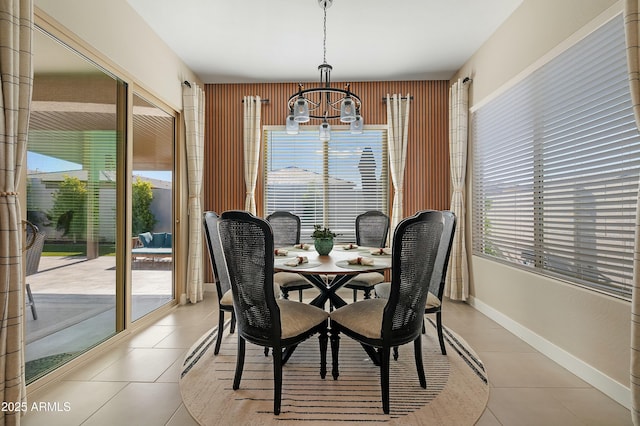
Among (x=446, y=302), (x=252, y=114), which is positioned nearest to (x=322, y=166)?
(x=252, y=114)

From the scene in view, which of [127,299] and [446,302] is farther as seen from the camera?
[446,302]

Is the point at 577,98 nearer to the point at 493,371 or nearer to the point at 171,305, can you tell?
the point at 493,371

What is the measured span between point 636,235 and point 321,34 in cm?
314

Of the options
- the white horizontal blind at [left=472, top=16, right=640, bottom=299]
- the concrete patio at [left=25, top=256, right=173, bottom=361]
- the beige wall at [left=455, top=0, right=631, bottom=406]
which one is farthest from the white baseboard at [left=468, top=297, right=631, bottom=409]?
the concrete patio at [left=25, top=256, right=173, bottom=361]

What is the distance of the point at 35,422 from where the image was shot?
1.74 m

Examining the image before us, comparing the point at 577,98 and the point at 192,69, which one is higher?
the point at 192,69

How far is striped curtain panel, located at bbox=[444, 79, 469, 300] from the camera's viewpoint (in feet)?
13.2

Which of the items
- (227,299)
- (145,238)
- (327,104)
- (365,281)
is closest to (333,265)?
(227,299)

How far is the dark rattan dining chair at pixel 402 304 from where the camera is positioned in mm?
1729

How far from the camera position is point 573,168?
7.75 feet

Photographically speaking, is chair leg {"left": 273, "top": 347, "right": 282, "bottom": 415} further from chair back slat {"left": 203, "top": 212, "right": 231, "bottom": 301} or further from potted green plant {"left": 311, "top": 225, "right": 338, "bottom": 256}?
potted green plant {"left": 311, "top": 225, "right": 338, "bottom": 256}

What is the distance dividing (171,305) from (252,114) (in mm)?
2734

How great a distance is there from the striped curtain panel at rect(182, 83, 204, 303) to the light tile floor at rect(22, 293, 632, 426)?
1.19 meters

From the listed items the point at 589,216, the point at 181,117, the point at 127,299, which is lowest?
the point at 127,299
